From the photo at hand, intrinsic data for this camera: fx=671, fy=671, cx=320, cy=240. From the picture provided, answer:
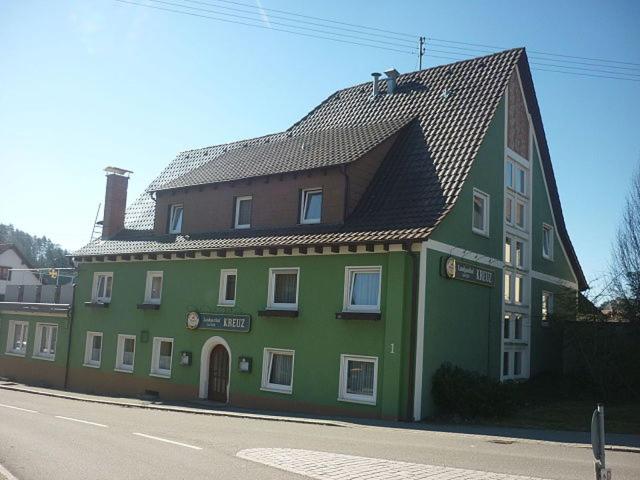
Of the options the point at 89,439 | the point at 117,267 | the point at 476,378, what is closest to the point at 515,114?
the point at 476,378

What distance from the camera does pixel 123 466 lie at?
992cm

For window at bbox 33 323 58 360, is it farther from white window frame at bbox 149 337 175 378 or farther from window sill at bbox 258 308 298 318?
window sill at bbox 258 308 298 318

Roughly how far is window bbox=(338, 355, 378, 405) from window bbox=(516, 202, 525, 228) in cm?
905

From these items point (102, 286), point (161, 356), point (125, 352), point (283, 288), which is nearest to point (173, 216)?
point (102, 286)

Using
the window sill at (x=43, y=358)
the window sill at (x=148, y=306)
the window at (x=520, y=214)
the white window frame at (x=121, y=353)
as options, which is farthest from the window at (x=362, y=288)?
the window sill at (x=43, y=358)

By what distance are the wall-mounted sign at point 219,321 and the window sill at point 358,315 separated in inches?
149

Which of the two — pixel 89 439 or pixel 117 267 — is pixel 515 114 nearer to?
pixel 117 267

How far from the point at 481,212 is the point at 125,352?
14.5 metres

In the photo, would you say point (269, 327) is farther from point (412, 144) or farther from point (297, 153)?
point (412, 144)

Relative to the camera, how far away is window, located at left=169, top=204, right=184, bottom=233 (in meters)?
26.2

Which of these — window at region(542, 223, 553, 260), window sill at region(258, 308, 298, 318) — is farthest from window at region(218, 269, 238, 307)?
window at region(542, 223, 553, 260)

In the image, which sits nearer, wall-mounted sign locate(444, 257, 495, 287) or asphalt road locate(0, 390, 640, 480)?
asphalt road locate(0, 390, 640, 480)

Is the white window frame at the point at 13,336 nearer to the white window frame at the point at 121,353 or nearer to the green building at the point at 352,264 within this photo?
the green building at the point at 352,264

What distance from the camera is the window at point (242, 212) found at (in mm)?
23497
